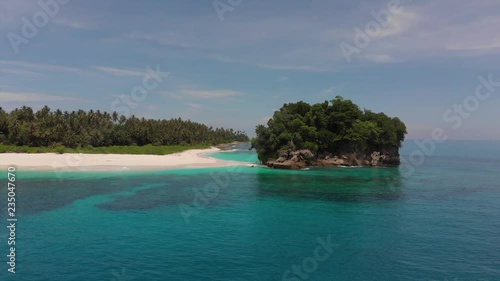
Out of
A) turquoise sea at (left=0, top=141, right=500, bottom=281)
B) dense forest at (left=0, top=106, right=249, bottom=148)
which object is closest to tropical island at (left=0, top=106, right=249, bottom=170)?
dense forest at (left=0, top=106, right=249, bottom=148)

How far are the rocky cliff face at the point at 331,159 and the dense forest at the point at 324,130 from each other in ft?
4.60

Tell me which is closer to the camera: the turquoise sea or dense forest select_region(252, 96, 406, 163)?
the turquoise sea

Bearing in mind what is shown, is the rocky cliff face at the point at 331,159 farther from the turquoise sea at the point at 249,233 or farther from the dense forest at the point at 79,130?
the dense forest at the point at 79,130

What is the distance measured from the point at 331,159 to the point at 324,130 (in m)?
9.34

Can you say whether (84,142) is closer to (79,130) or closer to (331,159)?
(79,130)

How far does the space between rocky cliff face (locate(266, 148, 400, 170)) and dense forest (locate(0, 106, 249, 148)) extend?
246 ft

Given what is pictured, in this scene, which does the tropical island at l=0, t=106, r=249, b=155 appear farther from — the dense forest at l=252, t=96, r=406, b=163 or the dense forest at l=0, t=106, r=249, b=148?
the dense forest at l=252, t=96, r=406, b=163

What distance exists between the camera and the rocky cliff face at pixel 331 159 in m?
88.1

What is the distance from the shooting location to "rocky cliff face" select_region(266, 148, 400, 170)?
88125 mm

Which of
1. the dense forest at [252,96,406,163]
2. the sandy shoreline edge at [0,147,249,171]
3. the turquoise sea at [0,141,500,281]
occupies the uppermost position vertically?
the dense forest at [252,96,406,163]

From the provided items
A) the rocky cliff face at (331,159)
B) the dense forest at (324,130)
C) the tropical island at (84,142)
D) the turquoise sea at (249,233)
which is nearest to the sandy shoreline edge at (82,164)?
the tropical island at (84,142)

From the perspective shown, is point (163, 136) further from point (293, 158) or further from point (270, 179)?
point (270, 179)

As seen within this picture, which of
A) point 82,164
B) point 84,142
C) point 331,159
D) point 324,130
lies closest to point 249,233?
point 82,164

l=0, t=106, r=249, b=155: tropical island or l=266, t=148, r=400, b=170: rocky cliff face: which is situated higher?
l=0, t=106, r=249, b=155: tropical island
